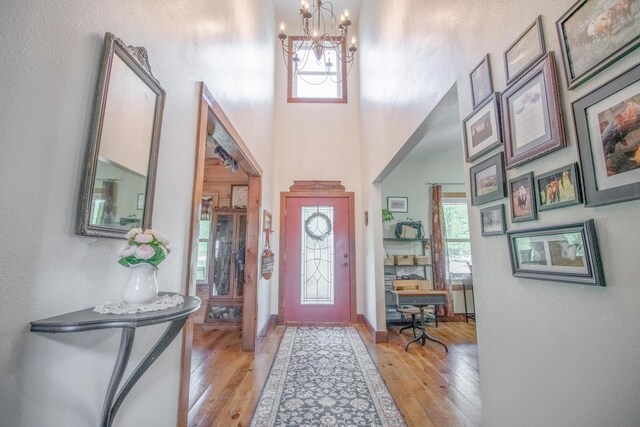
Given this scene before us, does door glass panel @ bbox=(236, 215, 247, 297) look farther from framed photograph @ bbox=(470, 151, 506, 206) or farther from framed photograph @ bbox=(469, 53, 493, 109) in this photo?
framed photograph @ bbox=(469, 53, 493, 109)

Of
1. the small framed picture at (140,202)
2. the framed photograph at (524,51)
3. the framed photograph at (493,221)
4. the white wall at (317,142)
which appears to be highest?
the white wall at (317,142)

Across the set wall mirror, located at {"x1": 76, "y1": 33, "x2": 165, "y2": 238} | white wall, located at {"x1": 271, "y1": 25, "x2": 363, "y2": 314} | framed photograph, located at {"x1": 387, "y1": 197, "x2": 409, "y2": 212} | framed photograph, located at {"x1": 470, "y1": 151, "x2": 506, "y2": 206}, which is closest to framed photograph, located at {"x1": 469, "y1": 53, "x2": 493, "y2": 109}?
framed photograph, located at {"x1": 470, "y1": 151, "x2": 506, "y2": 206}

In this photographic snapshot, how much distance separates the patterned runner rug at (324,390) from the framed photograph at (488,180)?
5.25 ft

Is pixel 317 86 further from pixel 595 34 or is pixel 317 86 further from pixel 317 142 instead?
pixel 595 34

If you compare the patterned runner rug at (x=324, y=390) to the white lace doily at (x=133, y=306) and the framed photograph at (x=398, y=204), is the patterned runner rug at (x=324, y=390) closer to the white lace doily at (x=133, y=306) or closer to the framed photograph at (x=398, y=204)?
the white lace doily at (x=133, y=306)

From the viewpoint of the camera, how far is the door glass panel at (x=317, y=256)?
471 cm

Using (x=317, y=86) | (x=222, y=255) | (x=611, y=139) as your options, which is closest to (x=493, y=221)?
(x=611, y=139)

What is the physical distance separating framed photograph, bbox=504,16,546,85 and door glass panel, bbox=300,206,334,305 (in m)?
3.77

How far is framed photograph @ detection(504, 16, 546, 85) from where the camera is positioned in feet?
3.51

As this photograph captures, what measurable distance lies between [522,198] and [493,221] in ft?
0.71

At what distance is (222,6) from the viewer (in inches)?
92.8

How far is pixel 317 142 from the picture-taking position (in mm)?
5191

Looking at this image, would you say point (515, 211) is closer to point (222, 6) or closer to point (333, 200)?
point (222, 6)

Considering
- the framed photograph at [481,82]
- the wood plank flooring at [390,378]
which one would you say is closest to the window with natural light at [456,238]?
the wood plank flooring at [390,378]
